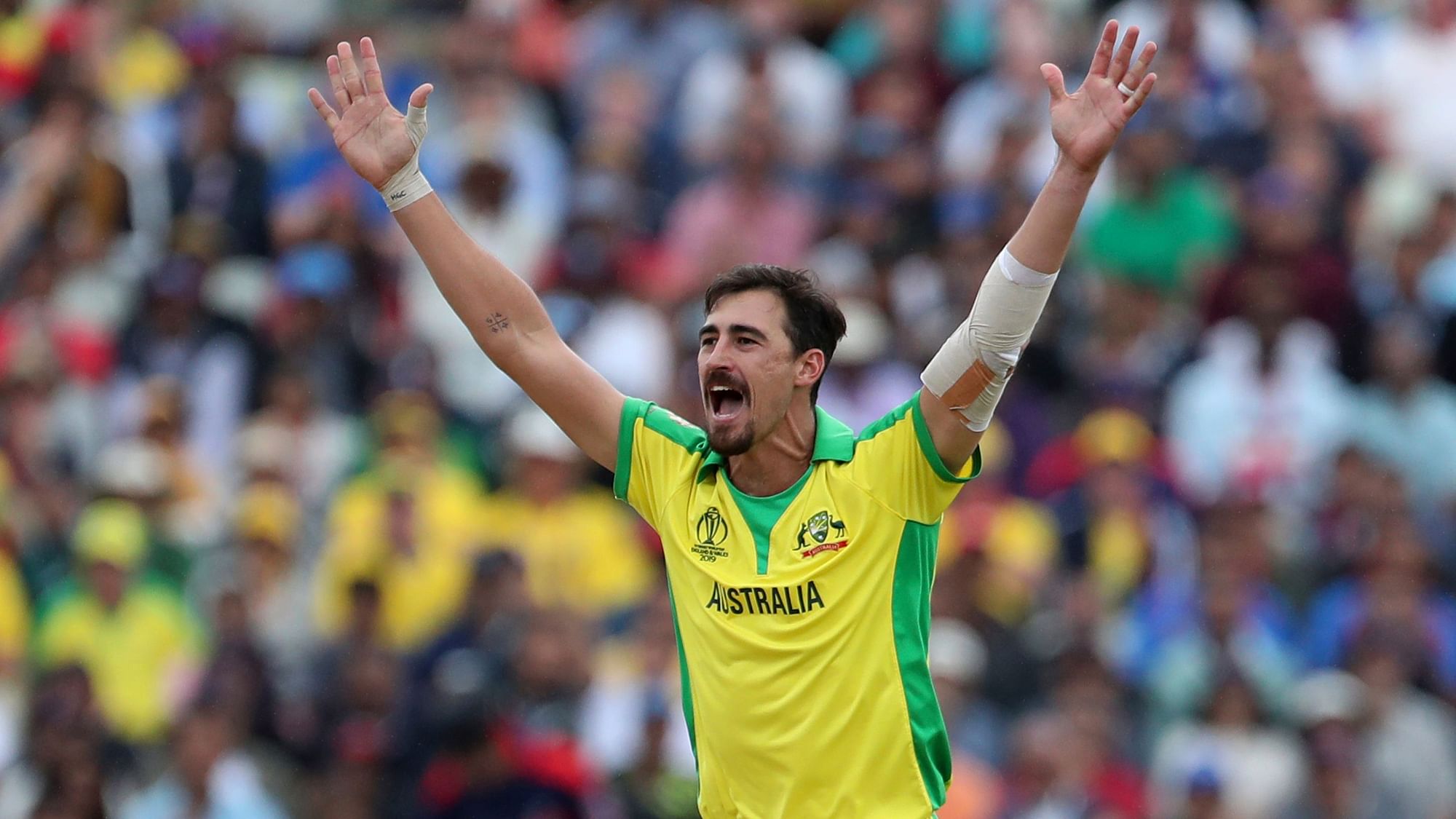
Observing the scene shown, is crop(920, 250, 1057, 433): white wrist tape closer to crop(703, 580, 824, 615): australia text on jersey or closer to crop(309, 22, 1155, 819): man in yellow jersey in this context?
crop(309, 22, 1155, 819): man in yellow jersey


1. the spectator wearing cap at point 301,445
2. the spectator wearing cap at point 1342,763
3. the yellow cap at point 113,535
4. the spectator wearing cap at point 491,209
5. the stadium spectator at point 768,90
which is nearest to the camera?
the spectator wearing cap at point 1342,763

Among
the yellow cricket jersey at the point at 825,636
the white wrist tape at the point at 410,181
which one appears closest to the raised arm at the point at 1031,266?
the yellow cricket jersey at the point at 825,636

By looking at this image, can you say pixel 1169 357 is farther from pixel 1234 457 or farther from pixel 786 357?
pixel 786 357

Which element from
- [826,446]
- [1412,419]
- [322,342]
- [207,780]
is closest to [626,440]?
[826,446]

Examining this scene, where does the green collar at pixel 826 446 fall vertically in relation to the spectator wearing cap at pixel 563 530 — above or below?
above

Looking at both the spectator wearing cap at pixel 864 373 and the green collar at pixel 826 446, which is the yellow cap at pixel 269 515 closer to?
the spectator wearing cap at pixel 864 373

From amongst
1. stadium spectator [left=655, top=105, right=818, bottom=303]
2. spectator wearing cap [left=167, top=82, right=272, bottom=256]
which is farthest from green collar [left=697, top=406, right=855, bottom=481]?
spectator wearing cap [left=167, top=82, right=272, bottom=256]

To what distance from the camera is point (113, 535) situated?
11.5 metres

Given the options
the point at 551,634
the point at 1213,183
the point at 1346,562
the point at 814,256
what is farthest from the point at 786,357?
the point at 1213,183

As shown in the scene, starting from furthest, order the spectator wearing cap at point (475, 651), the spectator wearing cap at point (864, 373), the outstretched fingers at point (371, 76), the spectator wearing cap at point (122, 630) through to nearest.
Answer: the spectator wearing cap at point (864, 373) → the spectator wearing cap at point (122, 630) → the spectator wearing cap at point (475, 651) → the outstretched fingers at point (371, 76)

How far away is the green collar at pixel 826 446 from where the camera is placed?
19.4 feet

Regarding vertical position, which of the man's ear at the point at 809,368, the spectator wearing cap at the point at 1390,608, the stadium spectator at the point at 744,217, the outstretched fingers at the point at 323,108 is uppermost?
the stadium spectator at the point at 744,217

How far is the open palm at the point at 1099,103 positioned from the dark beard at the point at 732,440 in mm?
1108

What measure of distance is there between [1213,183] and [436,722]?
5.94 meters
